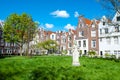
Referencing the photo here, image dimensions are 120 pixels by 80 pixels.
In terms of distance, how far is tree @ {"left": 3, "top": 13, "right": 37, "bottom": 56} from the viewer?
57312 millimetres

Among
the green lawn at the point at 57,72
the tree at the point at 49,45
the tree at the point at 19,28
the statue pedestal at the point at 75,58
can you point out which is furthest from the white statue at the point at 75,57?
the tree at the point at 49,45

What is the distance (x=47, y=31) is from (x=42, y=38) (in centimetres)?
367

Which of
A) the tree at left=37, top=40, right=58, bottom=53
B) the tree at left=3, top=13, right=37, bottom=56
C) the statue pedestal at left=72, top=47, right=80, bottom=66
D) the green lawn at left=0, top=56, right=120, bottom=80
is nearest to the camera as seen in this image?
the green lawn at left=0, top=56, right=120, bottom=80

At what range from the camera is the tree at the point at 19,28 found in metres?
57.3

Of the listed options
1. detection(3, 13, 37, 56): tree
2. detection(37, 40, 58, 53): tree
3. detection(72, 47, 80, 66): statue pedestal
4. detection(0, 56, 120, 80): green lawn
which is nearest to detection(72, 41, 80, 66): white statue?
detection(72, 47, 80, 66): statue pedestal

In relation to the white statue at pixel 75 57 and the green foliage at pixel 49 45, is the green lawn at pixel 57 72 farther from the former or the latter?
the green foliage at pixel 49 45

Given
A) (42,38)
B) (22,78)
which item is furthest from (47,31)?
(22,78)

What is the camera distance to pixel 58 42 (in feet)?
247

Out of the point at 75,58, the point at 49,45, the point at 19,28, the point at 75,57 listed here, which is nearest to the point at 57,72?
the point at 75,58

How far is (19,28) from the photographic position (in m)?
58.1

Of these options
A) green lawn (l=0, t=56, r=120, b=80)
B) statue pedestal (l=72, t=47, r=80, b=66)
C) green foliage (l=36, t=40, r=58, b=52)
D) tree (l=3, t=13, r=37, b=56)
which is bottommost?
green lawn (l=0, t=56, r=120, b=80)

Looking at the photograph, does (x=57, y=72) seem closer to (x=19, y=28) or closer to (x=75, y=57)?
(x=75, y=57)

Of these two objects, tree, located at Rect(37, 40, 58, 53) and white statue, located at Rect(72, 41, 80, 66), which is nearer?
white statue, located at Rect(72, 41, 80, 66)

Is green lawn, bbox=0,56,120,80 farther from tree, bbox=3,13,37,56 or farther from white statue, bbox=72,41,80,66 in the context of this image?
tree, bbox=3,13,37,56
